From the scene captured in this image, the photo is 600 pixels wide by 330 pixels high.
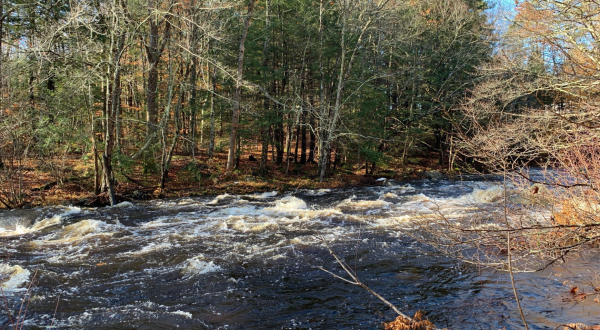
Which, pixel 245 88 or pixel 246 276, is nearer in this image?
pixel 246 276

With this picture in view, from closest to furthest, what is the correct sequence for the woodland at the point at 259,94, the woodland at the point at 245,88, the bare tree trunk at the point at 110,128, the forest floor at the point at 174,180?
the woodland at the point at 259,94
the woodland at the point at 245,88
the bare tree trunk at the point at 110,128
the forest floor at the point at 174,180

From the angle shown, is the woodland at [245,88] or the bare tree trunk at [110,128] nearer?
the woodland at [245,88]

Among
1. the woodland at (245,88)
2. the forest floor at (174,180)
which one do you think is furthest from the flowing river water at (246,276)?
the woodland at (245,88)

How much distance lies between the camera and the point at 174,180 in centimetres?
1708

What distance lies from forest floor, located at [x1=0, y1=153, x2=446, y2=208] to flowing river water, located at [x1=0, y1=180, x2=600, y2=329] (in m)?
2.08

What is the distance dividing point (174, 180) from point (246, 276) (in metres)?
11.3

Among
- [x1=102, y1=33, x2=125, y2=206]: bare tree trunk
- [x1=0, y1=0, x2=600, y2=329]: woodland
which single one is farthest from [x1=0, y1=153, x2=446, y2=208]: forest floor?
[x1=102, y1=33, x2=125, y2=206]: bare tree trunk

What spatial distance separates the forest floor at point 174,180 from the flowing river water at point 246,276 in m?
2.08

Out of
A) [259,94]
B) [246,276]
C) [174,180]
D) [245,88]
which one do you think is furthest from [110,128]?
[259,94]

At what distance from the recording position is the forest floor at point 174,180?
13.5m

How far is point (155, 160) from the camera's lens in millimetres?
17234

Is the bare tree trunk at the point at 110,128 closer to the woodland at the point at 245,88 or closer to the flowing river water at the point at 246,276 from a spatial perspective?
the woodland at the point at 245,88

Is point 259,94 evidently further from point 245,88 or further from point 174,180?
point 174,180

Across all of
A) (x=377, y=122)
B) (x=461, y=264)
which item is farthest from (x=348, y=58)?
(x=461, y=264)
